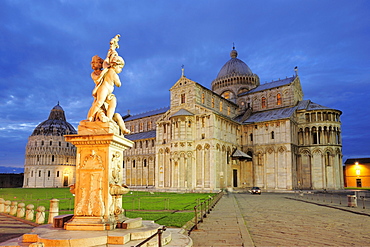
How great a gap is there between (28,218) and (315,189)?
4660cm

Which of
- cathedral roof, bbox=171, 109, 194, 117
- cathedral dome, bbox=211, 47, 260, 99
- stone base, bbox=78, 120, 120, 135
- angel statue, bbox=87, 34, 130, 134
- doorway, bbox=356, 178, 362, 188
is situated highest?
cathedral dome, bbox=211, 47, 260, 99

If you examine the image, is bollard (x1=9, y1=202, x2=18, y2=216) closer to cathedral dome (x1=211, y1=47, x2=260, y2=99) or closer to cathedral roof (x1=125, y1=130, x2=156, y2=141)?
cathedral roof (x1=125, y1=130, x2=156, y2=141)

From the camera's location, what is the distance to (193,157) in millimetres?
46750

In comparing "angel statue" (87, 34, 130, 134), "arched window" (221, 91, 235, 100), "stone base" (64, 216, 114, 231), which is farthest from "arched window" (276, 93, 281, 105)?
"stone base" (64, 216, 114, 231)

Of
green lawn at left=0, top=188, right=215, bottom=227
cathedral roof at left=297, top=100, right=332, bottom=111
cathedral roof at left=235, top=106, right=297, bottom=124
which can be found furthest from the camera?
cathedral roof at left=297, top=100, right=332, bottom=111

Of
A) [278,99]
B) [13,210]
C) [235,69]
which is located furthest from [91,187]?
[235,69]

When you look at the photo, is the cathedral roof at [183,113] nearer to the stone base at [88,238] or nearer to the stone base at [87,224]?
the stone base at [88,238]

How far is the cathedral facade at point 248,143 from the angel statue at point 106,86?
36598 millimetres

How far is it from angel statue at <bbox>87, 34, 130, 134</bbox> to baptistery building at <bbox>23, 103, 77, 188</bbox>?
345ft

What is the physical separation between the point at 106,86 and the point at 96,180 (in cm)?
279

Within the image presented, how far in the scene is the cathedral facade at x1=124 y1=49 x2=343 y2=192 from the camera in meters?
46.4

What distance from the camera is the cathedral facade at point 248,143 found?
152ft

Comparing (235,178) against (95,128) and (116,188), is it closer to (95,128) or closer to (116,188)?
(116,188)

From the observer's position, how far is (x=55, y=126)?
110 meters
